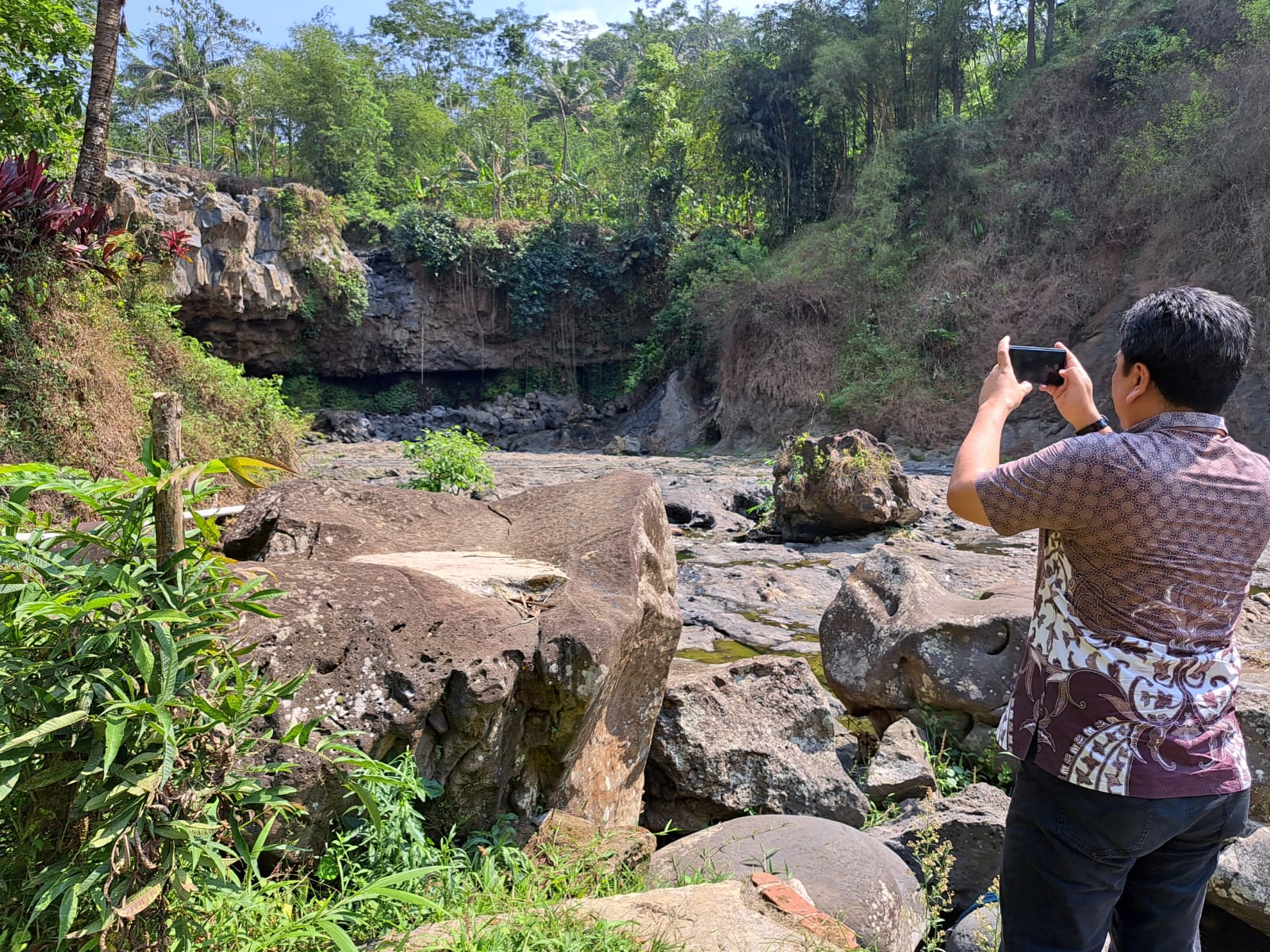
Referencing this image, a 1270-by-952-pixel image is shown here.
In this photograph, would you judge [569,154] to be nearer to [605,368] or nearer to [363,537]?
[605,368]

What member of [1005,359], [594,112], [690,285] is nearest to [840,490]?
[1005,359]

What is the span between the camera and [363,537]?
339 cm

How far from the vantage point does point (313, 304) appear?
24625 millimetres

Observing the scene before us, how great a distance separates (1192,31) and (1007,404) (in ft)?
83.0

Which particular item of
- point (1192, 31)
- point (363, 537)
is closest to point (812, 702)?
point (363, 537)

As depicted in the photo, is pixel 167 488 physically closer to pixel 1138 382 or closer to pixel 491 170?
pixel 1138 382

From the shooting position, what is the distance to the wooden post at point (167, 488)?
165 centimetres

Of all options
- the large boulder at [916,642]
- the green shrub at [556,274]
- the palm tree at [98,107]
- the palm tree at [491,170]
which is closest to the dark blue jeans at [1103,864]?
the large boulder at [916,642]

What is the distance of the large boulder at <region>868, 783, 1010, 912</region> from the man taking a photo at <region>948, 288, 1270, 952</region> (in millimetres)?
1492

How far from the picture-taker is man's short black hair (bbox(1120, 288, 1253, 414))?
5.49 ft

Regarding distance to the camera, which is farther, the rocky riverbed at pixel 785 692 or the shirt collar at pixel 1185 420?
the rocky riverbed at pixel 785 692

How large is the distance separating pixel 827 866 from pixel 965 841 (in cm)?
91

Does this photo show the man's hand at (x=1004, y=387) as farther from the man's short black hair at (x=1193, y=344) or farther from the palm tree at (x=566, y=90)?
the palm tree at (x=566, y=90)

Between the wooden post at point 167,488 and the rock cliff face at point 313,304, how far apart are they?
18472 millimetres
